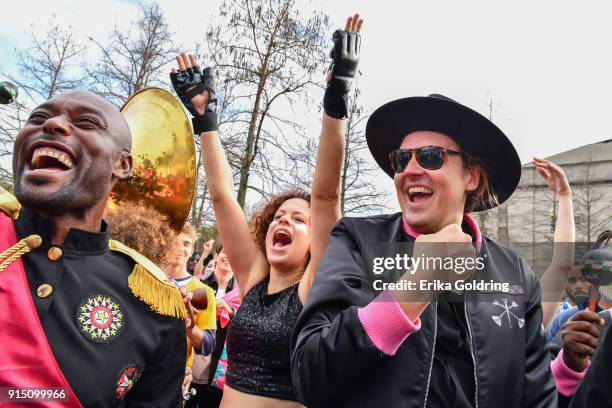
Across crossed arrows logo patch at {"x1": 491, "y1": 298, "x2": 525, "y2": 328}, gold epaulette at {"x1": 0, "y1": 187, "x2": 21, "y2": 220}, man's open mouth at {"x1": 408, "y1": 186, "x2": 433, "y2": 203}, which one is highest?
man's open mouth at {"x1": 408, "y1": 186, "x2": 433, "y2": 203}

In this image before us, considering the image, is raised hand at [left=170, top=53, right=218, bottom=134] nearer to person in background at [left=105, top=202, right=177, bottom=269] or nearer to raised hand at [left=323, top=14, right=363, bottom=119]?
person in background at [left=105, top=202, right=177, bottom=269]

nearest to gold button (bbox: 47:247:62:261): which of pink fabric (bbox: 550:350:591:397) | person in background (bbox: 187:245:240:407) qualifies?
pink fabric (bbox: 550:350:591:397)

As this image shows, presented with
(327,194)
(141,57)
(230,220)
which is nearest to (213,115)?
(230,220)

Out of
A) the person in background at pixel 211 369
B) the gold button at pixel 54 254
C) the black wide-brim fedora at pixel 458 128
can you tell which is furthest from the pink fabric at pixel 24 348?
→ the person in background at pixel 211 369

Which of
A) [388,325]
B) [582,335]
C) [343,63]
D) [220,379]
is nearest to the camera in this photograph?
[388,325]

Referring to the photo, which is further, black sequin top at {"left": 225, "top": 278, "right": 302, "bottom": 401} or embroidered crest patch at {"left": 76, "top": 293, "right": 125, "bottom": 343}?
A: black sequin top at {"left": 225, "top": 278, "right": 302, "bottom": 401}

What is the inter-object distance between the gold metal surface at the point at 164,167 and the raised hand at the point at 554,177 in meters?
2.02

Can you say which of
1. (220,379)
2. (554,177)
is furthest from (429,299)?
(220,379)

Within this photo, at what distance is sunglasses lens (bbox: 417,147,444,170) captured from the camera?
184 centimetres

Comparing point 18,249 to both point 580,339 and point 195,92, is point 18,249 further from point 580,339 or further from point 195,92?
point 580,339

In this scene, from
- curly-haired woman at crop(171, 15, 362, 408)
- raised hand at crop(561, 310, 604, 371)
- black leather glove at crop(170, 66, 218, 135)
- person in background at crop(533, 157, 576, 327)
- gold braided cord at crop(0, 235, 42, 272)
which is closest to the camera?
gold braided cord at crop(0, 235, 42, 272)

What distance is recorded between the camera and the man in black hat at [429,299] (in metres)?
1.43

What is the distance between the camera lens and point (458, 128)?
6.27 feet

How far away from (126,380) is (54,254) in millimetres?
481
